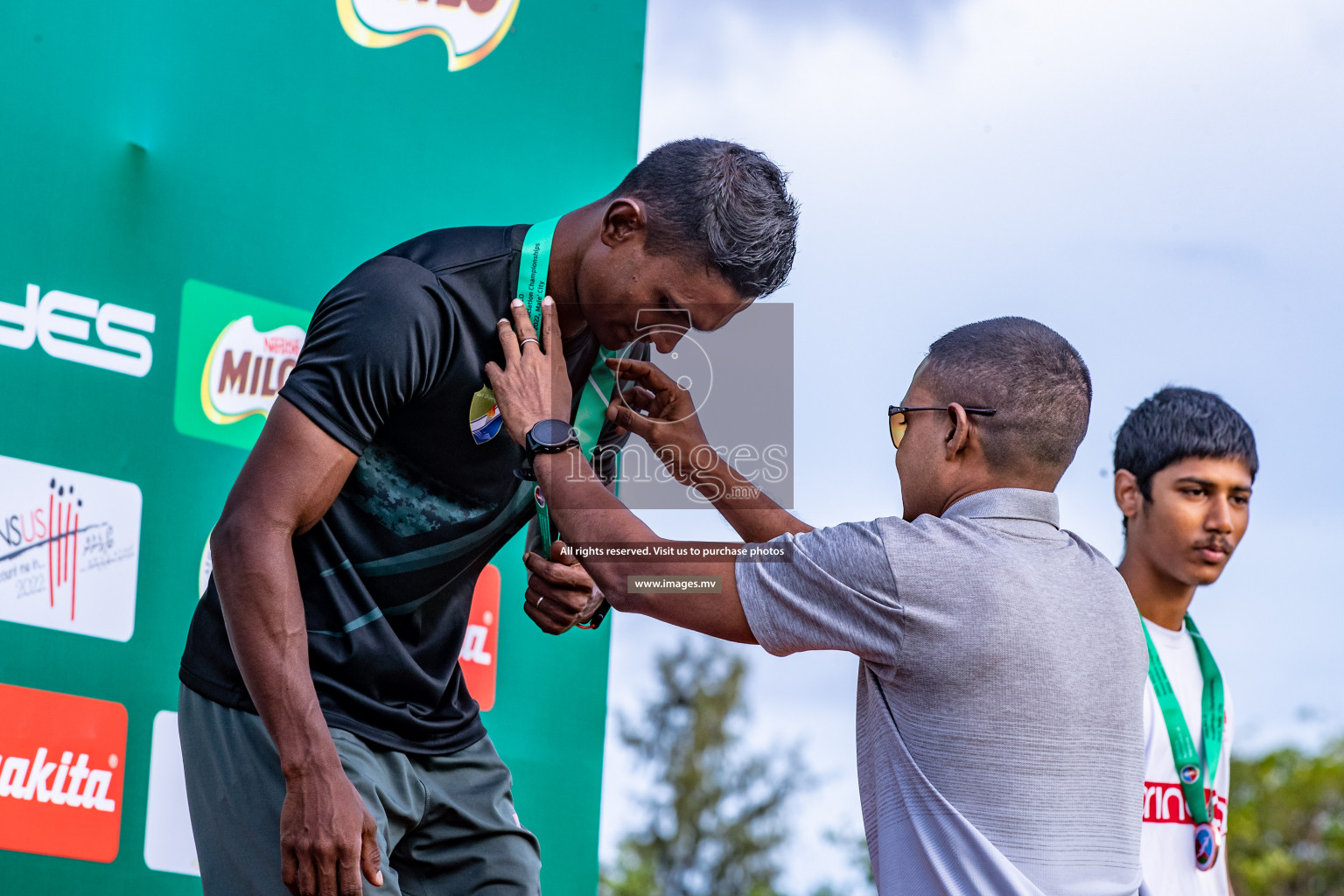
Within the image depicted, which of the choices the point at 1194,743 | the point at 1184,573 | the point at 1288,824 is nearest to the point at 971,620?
A: the point at 1194,743

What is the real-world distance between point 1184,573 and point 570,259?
1981mm

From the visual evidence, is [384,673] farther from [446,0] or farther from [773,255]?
[446,0]

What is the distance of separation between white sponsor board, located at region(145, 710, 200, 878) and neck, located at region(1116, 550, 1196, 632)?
2.36 m

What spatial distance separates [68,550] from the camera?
8.20ft

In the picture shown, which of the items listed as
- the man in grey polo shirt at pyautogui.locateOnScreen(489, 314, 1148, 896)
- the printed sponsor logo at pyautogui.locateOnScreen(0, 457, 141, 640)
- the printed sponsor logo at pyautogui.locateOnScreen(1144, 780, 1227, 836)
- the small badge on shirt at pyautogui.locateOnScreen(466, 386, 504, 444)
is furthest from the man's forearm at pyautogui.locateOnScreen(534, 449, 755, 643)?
the printed sponsor logo at pyautogui.locateOnScreen(1144, 780, 1227, 836)

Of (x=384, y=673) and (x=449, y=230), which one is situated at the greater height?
(x=449, y=230)

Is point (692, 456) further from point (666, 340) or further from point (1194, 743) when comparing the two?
point (1194, 743)

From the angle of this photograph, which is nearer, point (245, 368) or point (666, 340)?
point (666, 340)

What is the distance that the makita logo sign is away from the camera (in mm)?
2752

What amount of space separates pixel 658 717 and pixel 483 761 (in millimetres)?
21785

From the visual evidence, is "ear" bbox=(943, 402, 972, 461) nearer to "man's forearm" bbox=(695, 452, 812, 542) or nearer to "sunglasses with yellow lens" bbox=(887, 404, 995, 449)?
"sunglasses with yellow lens" bbox=(887, 404, 995, 449)

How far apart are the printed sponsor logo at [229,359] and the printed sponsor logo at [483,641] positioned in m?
0.69

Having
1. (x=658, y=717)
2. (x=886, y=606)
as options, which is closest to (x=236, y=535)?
(x=886, y=606)

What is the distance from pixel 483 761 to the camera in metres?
2.46
